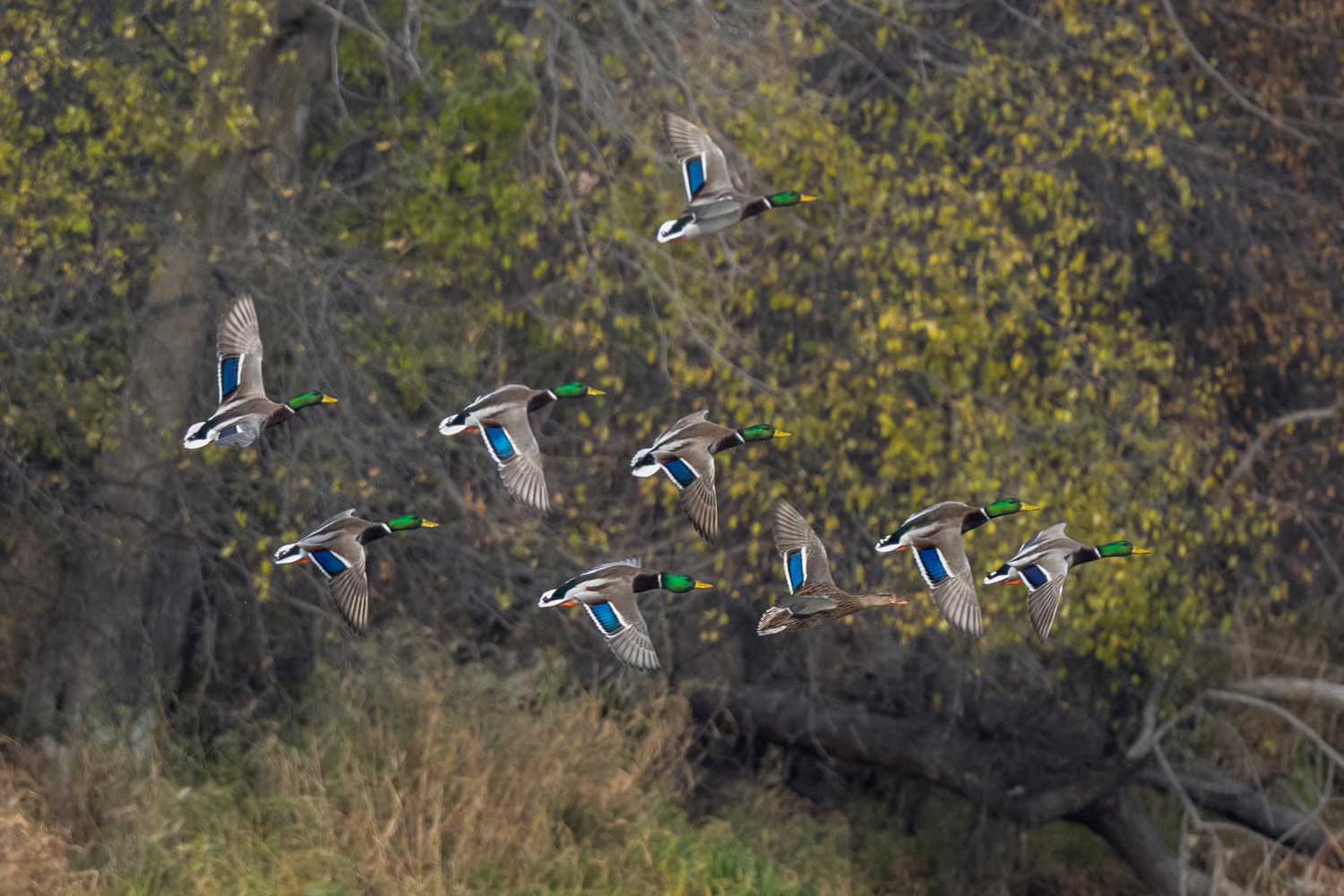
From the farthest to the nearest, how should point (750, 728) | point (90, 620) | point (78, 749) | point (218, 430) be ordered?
point (750, 728)
point (90, 620)
point (78, 749)
point (218, 430)

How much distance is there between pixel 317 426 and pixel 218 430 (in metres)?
5.03

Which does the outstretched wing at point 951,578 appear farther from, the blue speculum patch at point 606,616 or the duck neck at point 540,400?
the duck neck at point 540,400

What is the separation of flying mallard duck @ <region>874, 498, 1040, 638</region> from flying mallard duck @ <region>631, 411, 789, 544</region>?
377 mm

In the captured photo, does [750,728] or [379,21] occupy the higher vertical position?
[379,21]

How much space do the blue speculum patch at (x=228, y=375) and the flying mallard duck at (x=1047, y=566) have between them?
5.91 feet

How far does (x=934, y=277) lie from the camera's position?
10.4 metres

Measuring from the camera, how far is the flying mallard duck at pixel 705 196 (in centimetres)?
514

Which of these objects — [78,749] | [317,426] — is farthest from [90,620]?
[317,426]

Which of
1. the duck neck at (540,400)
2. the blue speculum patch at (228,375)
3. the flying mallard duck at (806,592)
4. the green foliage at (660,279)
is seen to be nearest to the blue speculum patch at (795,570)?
the flying mallard duck at (806,592)

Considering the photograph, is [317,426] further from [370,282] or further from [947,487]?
[947,487]

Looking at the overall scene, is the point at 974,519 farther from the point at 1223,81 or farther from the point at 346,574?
the point at 1223,81

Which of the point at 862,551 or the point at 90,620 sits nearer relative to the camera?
the point at 90,620

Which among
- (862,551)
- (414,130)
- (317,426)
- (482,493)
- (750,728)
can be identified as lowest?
(750,728)

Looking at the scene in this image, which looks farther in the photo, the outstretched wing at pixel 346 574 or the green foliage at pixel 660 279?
the green foliage at pixel 660 279
